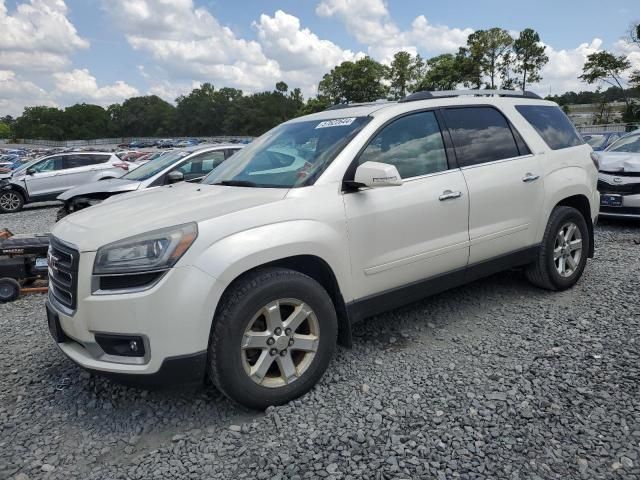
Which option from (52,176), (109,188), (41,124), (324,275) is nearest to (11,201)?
(52,176)

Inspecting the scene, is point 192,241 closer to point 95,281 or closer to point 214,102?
point 95,281

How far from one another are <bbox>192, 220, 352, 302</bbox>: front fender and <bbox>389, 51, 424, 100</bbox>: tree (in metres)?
58.0

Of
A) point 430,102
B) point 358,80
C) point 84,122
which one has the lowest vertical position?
point 430,102

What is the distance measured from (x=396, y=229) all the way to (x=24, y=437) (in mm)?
2552

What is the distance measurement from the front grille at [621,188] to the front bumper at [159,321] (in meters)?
7.27

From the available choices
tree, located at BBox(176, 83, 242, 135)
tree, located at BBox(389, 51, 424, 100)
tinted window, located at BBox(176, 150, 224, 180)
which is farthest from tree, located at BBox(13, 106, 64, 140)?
tinted window, located at BBox(176, 150, 224, 180)

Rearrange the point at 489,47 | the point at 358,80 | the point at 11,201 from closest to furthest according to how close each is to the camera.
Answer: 1. the point at 11,201
2. the point at 489,47
3. the point at 358,80

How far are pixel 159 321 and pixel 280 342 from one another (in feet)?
2.30

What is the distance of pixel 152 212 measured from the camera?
9.76 feet

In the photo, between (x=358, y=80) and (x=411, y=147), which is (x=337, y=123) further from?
(x=358, y=80)

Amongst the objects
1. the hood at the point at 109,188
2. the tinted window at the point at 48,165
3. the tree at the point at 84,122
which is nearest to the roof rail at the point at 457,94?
the hood at the point at 109,188

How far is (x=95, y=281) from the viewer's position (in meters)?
2.64

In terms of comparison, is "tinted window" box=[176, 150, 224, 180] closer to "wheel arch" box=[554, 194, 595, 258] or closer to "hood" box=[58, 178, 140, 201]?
"hood" box=[58, 178, 140, 201]

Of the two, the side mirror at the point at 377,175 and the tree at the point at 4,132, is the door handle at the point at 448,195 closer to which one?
the side mirror at the point at 377,175
